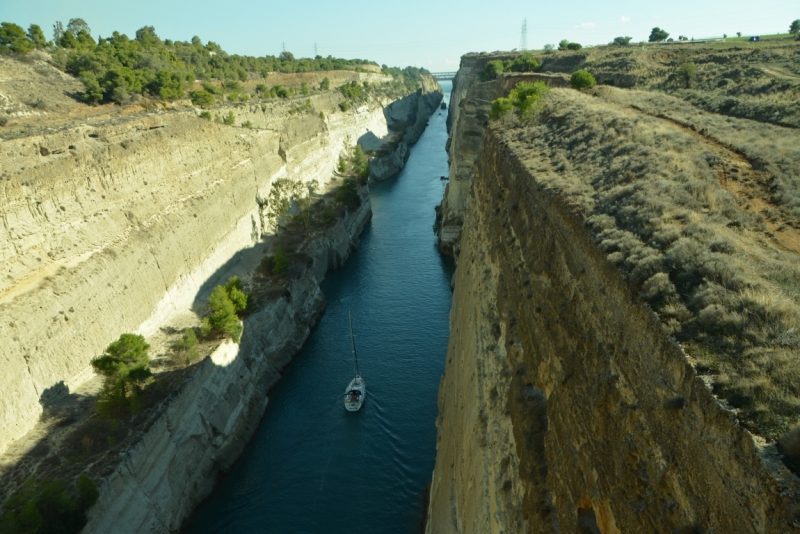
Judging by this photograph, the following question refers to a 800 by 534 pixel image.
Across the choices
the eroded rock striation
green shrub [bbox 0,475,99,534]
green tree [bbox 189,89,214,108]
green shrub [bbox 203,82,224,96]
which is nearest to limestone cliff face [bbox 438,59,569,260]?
the eroded rock striation

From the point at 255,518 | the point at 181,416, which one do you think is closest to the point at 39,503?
the point at 181,416

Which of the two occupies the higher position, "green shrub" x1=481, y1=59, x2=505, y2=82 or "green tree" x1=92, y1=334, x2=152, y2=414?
"green shrub" x1=481, y1=59, x2=505, y2=82

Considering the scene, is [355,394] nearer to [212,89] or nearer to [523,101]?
[523,101]

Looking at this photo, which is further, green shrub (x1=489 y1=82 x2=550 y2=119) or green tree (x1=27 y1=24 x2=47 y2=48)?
green tree (x1=27 y1=24 x2=47 y2=48)

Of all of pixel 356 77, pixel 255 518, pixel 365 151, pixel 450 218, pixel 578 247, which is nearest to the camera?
pixel 578 247

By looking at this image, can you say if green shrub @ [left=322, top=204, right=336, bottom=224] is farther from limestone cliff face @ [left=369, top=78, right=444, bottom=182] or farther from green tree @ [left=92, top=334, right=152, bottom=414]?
limestone cliff face @ [left=369, top=78, right=444, bottom=182]

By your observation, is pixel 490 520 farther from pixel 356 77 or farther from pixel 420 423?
pixel 356 77

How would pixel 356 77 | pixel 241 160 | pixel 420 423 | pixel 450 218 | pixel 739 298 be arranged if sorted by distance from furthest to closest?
pixel 356 77 < pixel 450 218 < pixel 241 160 < pixel 420 423 < pixel 739 298
